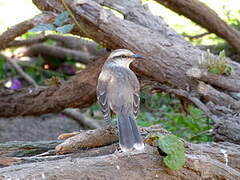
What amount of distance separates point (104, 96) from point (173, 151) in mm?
1034

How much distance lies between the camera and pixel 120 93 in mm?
4133

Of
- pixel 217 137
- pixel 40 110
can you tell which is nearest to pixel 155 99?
pixel 40 110

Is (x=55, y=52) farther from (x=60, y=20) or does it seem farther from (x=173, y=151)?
(x=173, y=151)

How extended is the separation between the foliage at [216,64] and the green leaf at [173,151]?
1853 millimetres

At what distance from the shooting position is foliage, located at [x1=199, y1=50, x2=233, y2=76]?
5.00 m

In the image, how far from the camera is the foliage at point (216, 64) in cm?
500

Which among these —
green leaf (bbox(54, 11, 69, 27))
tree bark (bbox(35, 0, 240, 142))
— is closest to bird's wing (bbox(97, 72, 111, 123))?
green leaf (bbox(54, 11, 69, 27))

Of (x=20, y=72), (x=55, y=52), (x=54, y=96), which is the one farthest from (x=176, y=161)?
(x=55, y=52)

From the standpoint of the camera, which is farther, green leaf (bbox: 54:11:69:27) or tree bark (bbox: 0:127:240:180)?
green leaf (bbox: 54:11:69:27)

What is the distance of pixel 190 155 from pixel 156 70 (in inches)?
66.5

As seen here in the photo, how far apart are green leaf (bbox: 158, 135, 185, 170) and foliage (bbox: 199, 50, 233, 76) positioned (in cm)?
185

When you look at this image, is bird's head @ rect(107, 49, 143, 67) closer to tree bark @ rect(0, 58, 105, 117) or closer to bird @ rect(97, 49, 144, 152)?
bird @ rect(97, 49, 144, 152)

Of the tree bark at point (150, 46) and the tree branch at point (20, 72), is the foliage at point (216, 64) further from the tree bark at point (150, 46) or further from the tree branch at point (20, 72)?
the tree branch at point (20, 72)

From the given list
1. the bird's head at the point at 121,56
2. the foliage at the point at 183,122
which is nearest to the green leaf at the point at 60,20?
the bird's head at the point at 121,56
